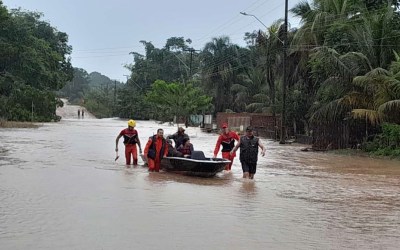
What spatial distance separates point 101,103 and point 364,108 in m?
93.3

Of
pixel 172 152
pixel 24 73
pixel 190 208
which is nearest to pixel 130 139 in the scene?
pixel 172 152

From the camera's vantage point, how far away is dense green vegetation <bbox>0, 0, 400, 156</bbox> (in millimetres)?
27703

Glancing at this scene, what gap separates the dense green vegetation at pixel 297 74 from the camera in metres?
27.7

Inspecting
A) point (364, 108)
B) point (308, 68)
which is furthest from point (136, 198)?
point (308, 68)

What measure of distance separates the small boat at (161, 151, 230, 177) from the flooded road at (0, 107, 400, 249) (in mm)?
329

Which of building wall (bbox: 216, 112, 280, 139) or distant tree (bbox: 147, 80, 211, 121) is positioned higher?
distant tree (bbox: 147, 80, 211, 121)

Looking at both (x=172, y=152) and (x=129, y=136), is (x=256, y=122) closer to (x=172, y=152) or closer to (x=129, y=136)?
(x=129, y=136)

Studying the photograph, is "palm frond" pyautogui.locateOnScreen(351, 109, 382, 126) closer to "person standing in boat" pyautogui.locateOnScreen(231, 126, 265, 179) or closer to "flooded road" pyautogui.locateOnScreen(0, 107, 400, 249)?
"flooded road" pyautogui.locateOnScreen(0, 107, 400, 249)

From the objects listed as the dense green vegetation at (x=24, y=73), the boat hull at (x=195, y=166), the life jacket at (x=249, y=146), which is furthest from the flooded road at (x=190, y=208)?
the dense green vegetation at (x=24, y=73)

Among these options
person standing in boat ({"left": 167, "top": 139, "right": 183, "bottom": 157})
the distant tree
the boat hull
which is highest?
the distant tree

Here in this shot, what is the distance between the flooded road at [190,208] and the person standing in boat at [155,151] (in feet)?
1.35

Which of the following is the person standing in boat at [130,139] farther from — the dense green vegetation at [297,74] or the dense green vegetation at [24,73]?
the dense green vegetation at [24,73]

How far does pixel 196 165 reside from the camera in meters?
15.5

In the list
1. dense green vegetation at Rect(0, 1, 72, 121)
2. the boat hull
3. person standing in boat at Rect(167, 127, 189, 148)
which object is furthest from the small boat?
dense green vegetation at Rect(0, 1, 72, 121)
